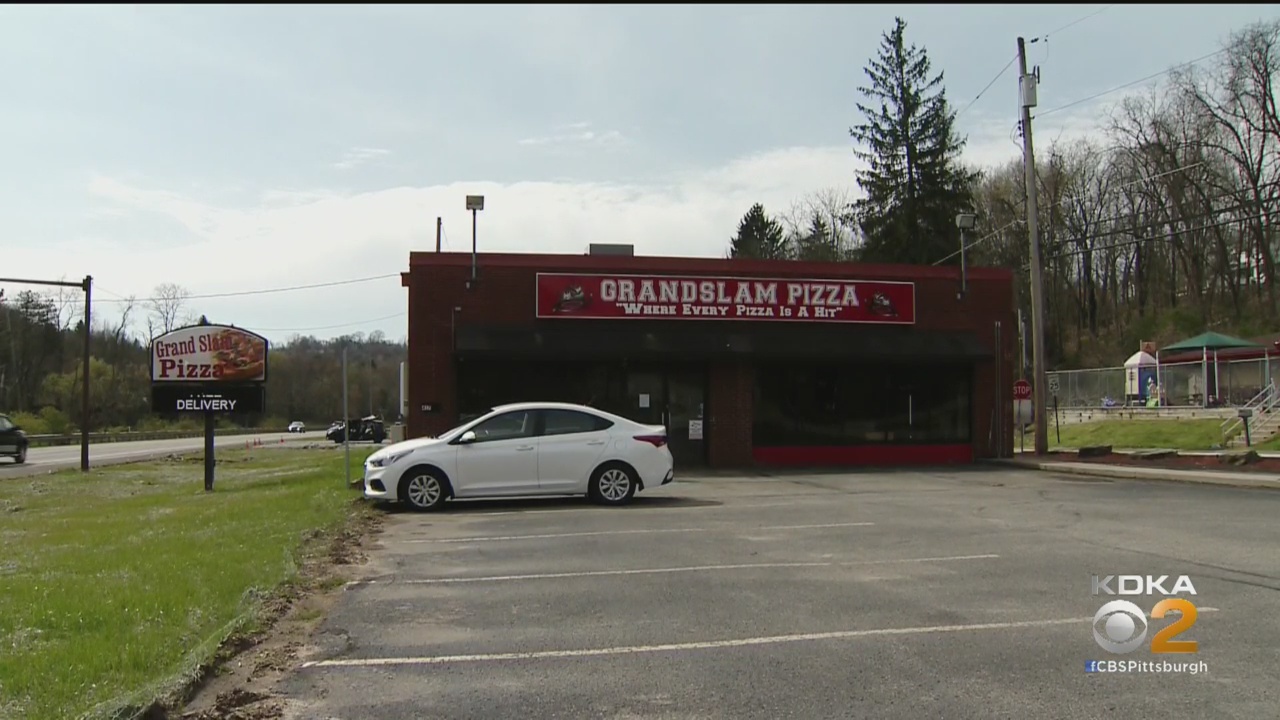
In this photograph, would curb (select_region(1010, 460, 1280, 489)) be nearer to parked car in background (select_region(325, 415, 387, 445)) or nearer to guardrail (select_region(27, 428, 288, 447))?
parked car in background (select_region(325, 415, 387, 445))

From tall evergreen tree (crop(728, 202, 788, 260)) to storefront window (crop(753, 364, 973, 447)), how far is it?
46.7m

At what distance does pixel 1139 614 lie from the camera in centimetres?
698

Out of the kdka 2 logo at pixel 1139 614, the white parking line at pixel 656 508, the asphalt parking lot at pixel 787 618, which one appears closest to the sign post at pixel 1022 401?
the white parking line at pixel 656 508

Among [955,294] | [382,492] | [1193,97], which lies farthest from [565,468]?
[1193,97]

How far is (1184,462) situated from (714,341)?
38.1 ft

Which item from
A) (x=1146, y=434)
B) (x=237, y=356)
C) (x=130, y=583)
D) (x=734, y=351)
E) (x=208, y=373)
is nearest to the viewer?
(x=130, y=583)

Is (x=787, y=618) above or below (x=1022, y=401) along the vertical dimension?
below

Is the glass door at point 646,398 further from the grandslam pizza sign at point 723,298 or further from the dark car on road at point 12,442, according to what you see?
the dark car on road at point 12,442

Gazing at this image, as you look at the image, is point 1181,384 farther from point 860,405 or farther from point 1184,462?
point 860,405

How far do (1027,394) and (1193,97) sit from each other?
40.9 meters

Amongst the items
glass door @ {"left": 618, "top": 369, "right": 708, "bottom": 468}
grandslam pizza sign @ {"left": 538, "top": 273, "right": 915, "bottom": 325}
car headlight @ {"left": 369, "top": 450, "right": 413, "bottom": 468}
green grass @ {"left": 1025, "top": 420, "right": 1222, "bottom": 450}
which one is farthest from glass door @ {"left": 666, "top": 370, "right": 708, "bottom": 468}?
green grass @ {"left": 1025, "top": 420, "right": 1222, "bottom": 450}

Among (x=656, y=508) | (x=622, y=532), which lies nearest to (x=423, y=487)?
(x=656, y=508)

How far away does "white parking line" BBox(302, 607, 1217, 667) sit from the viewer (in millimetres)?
6223

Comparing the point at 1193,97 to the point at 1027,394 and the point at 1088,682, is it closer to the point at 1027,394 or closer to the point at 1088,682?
the point at 1027,394
